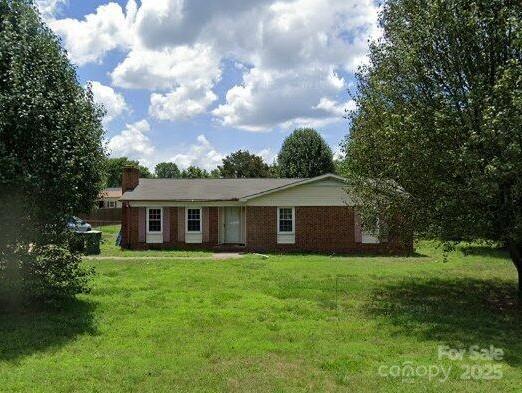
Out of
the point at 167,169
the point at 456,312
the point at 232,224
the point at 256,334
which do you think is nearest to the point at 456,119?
the point at 456,312

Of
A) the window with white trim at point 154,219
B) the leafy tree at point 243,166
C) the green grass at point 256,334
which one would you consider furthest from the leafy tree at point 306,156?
the green grass at point 256,334

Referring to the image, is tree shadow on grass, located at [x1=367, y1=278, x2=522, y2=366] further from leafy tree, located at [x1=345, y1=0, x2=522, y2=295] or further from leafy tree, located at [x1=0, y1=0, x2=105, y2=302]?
leafy tree, located at [x1=0, y1=0, x2=105, y2=302]

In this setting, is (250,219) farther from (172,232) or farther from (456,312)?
(456,312)

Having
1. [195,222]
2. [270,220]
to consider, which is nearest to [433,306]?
[270,220]

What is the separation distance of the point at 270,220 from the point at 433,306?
14466 millimetres

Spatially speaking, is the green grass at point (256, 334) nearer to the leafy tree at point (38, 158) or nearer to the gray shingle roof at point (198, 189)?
the leafy tree at point (38, 158)

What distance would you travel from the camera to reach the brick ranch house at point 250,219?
25.5 metres

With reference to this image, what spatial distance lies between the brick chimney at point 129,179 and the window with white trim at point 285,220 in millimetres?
8870

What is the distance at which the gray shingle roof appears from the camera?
26.5 m

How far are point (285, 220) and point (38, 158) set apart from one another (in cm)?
1739

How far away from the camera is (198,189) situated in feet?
93.8

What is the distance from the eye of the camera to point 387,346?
8227 mm

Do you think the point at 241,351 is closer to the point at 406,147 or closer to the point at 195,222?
the point at 406,147

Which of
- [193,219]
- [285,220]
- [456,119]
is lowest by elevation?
[285,220]
